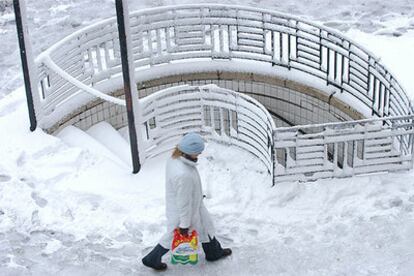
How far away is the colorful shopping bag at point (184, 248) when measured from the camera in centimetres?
798

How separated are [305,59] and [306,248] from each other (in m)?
4.41

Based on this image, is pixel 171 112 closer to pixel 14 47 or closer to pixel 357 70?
pixel 357 70

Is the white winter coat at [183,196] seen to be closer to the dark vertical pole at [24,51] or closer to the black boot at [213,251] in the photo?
the black boot at [213,251]

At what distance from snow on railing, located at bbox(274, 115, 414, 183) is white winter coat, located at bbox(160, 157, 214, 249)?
1604mm

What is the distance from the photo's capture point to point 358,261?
832cm

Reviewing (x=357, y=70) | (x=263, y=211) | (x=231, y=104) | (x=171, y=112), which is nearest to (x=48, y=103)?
(x=171, y=112)

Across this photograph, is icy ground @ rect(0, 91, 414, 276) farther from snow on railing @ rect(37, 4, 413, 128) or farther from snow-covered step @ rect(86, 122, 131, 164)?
snow on railing @ rect(37, 4, 413, 128)

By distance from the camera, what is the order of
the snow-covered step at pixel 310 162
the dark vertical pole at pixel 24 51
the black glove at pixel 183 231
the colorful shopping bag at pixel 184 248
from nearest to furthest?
the black glove at pixel 183 231, the colorful shopping bag at pixel 184 248, the snow-covered step at pixel 310 162, the dark vertical pole at pixel 24 51

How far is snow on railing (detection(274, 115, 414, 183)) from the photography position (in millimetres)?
9203

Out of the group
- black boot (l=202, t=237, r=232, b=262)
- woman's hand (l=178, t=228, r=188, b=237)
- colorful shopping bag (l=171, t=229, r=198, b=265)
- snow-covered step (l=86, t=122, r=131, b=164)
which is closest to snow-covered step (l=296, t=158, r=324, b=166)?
black boot (l=202, t=237, r=232, b=262)

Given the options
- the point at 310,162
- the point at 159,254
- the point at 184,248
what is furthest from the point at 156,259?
the point at 310,162

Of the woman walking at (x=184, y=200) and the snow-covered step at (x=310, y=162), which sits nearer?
the woman walking at (x=184, y=200)

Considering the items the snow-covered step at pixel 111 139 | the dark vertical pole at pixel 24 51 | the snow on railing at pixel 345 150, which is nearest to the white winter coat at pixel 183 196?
the snow on railing at pixel 345 150

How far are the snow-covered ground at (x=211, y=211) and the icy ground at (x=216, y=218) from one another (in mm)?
11
